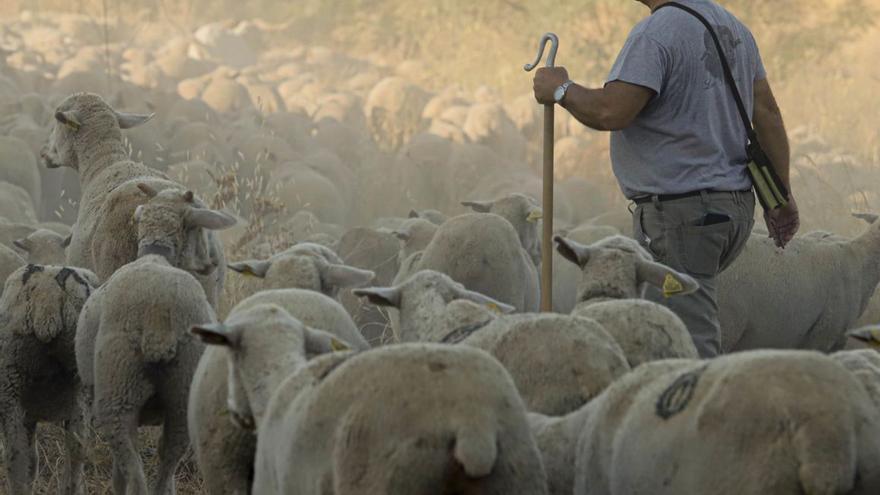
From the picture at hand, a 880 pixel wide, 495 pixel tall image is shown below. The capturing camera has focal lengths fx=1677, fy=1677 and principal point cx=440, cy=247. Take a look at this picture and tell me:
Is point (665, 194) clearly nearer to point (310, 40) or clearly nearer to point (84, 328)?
point (84, 328)

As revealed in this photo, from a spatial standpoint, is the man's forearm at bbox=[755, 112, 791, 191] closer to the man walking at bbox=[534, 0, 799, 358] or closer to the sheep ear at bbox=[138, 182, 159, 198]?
the man walking at bbox=[534, 0, 799, 358]

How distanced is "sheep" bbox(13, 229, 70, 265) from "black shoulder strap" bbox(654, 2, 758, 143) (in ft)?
15.3

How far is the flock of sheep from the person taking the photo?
4141 millimetres

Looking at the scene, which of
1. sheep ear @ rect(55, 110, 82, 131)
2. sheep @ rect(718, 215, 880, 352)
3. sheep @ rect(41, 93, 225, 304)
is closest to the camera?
sheep @ rect(41, 93, 225, 304)

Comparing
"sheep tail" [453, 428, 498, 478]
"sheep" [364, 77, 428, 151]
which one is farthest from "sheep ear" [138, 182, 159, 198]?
"sheep" [364, 77, 428, 151]

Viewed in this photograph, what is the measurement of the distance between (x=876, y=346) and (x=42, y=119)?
59.7ft

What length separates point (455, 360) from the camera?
14.2 feet

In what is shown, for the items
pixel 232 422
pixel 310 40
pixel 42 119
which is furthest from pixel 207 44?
pixel 232 422

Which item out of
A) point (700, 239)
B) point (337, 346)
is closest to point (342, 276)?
point (700, 239)

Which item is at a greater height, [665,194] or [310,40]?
[665,194]

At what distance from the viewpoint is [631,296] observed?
6.83m

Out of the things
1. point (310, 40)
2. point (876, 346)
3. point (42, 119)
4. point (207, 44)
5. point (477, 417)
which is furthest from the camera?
point (310, 40)

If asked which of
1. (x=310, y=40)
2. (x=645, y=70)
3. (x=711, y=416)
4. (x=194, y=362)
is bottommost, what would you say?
(x=310, y=40)

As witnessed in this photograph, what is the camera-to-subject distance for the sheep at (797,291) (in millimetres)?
9516
